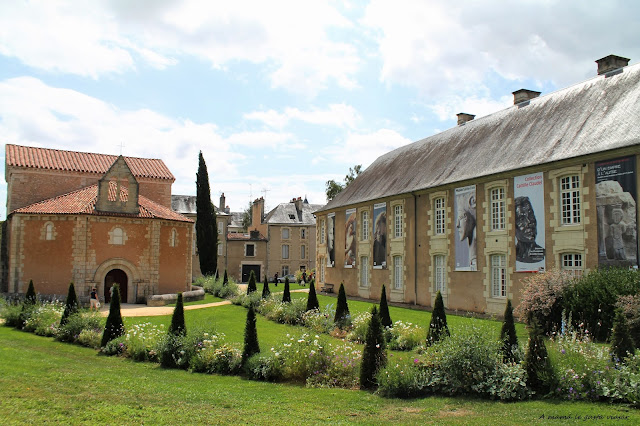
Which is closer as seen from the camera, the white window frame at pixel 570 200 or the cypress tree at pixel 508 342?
the cypress tree at pixel 508 342

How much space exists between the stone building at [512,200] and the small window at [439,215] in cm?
5

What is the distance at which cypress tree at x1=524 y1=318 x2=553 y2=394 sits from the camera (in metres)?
8.71

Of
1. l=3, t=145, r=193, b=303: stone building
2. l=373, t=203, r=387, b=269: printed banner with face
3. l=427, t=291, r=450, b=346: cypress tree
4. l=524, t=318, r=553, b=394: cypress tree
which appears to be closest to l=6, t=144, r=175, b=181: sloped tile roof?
l=3, t=145, r=193, b=303: stone building

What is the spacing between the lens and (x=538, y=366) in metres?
8.81

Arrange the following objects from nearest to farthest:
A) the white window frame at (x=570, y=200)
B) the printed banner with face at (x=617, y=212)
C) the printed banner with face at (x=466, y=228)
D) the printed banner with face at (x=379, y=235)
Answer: the printed banner with face at (x=617, y=212) → the white window frame at (x=570, y=200) → the printed banner with face at (x=466, y=228) → the printed banner with face at (x=379, y=235)

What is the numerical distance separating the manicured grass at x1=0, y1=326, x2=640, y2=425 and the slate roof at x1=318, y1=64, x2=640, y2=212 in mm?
10958

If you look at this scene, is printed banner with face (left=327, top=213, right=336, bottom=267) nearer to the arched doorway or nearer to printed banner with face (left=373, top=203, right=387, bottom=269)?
printed banner with face (left=373, top=203, right=387, bottom=269)

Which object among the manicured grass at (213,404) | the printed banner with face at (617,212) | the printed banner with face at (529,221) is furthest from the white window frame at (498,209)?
the manicured grass at (213,404)

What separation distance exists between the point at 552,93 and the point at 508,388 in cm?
1680

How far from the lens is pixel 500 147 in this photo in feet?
71.9

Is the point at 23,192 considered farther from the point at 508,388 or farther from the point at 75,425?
the point at 508,388

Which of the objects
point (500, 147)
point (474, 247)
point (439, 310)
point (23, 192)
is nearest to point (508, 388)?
point (439, 310)

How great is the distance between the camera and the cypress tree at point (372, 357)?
1024 cm

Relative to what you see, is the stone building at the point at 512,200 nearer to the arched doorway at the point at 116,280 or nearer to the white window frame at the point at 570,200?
the white window frame at the point at 570,200
